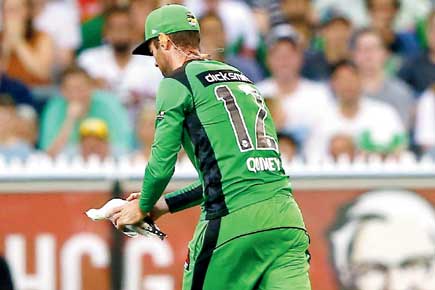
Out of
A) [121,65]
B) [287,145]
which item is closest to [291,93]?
[287,145]

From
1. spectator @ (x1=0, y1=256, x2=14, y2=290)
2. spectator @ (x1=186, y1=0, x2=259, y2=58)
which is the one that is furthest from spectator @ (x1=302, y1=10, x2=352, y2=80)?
spectator @ (x1=0, y1=256, x2=14, y2=290)

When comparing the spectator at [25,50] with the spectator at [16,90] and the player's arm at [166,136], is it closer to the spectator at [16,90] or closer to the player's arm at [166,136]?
the spectator at [16,90]

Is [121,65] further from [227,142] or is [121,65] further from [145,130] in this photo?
[227,142]

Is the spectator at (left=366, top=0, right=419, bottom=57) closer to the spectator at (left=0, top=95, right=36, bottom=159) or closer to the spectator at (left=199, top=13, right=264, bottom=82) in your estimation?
the spectator at (left=199, top=13, right=264, bottom=82)

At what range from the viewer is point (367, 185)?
989 centimetres

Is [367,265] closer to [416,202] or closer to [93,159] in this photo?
[416,202]

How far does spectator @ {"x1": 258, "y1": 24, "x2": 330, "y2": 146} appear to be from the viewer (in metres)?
11.6

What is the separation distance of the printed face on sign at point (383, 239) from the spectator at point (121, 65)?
2.77 metres

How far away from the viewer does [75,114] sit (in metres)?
11.6

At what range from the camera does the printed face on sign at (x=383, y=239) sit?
9.84 m

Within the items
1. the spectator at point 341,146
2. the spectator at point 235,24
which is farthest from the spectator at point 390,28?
the spectator at point 341,146

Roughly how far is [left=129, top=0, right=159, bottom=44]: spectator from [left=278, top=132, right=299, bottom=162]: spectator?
1861mm

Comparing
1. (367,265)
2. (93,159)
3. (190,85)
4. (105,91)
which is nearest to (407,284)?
(367,265)

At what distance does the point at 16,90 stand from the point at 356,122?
121 inches
